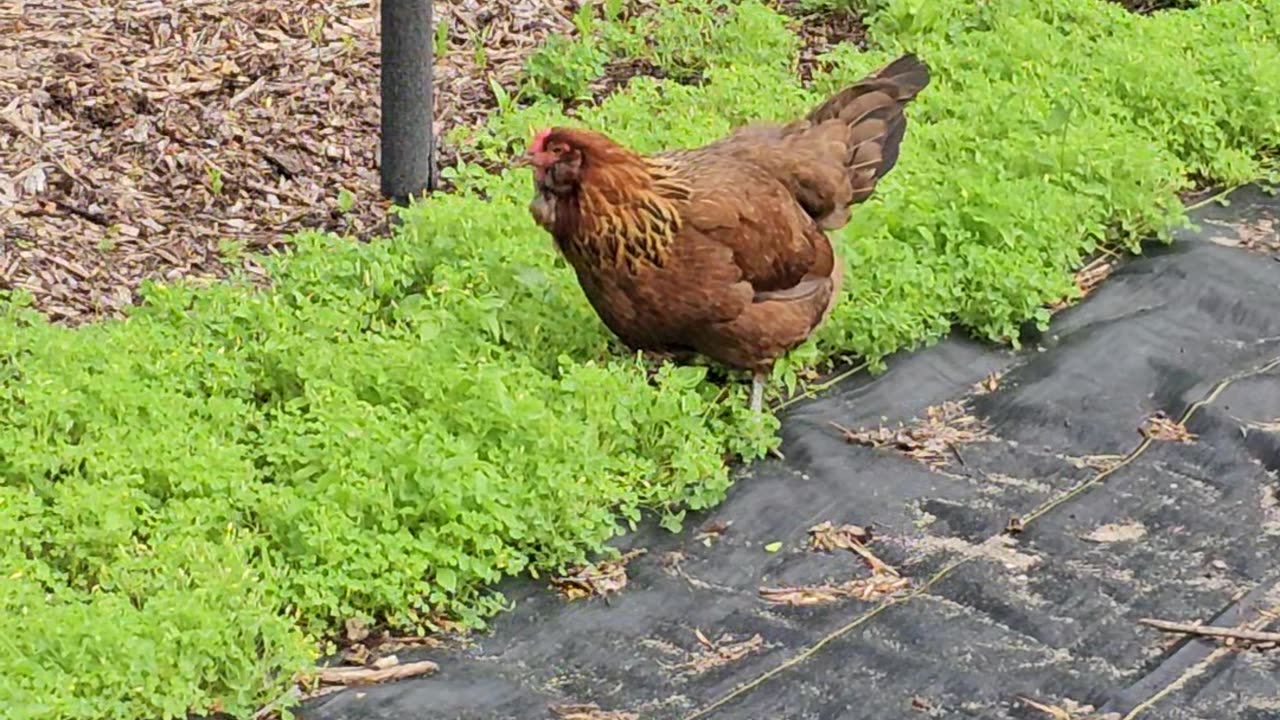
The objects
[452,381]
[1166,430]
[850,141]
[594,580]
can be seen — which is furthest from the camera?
[850,141]

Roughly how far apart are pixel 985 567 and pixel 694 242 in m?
1.33

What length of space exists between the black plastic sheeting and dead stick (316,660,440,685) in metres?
0.06

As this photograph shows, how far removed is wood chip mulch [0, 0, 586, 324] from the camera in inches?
249

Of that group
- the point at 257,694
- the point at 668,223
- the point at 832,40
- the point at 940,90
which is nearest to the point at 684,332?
the point at 668,223

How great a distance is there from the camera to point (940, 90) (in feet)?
24.2

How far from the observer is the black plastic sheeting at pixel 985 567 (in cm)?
409

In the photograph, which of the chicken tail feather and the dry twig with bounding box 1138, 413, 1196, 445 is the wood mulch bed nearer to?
the chicken tail feather

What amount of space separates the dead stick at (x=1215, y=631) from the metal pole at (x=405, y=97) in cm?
347

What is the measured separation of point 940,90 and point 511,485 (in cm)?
355

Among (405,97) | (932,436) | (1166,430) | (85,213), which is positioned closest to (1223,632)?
(1166,430)

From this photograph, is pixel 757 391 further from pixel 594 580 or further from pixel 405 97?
pixel 405 97

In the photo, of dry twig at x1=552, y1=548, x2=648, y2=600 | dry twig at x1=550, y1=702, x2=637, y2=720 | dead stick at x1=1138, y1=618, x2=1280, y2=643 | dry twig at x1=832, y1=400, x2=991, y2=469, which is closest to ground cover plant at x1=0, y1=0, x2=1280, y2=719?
dry twig at x1=552, y1=548, x2=648, y2=600

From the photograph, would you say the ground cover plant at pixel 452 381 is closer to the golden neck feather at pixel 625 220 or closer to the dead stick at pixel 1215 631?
the golden neck feather at pixel 625 220

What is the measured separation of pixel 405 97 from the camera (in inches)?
259
